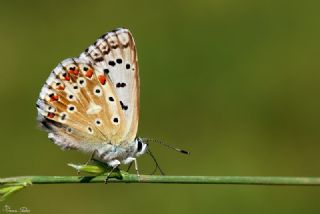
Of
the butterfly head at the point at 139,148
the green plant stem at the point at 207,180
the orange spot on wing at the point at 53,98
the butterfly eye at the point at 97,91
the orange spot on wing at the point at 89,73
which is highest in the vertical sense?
the orange spot on wing at the point at 89,73

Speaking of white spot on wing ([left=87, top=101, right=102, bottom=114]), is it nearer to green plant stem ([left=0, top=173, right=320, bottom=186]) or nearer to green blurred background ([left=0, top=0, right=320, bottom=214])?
green plant stem ([left=0, top=173, right=320, bottom=186])

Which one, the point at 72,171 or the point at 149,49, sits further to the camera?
the point at 149,49

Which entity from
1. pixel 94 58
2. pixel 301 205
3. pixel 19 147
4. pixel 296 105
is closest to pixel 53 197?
pixel 19 147

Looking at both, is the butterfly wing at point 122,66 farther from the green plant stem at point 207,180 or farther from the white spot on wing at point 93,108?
the green plant stem at point 207,180

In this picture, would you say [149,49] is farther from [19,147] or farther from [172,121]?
[19,147]

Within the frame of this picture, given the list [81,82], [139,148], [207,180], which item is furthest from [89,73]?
[207,180]

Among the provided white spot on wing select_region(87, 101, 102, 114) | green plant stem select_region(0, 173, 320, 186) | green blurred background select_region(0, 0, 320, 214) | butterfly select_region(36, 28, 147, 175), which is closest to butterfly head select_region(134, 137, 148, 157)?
butterfly select_region(36, 28, 147, 175)

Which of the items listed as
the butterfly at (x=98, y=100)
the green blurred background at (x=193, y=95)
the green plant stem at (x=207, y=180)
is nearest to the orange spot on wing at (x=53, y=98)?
the butterfly at (x=98, y=100)
